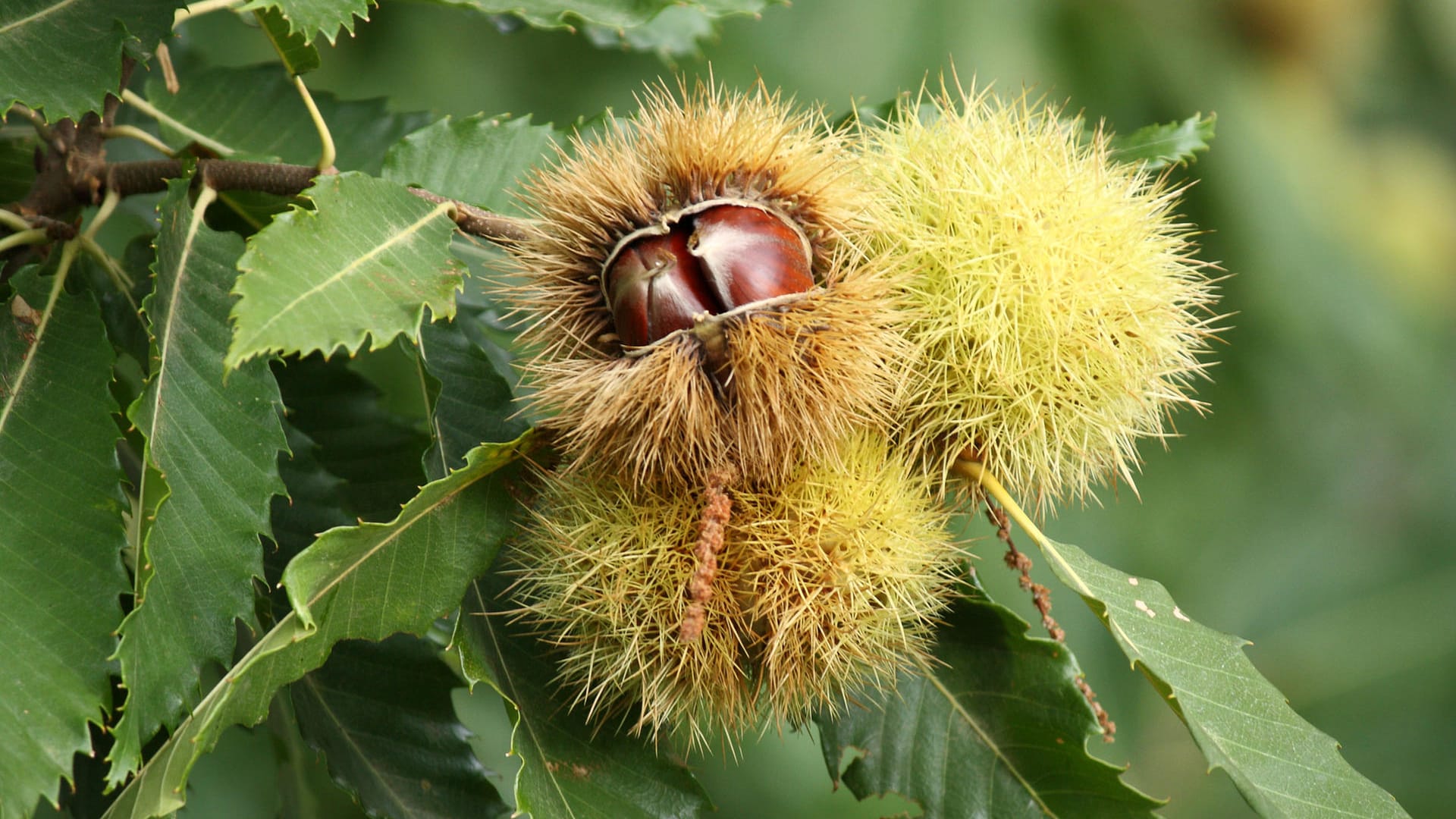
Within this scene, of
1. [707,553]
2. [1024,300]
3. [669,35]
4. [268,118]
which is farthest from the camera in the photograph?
[669,35]

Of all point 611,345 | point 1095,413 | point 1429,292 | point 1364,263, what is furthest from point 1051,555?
point 1429,292

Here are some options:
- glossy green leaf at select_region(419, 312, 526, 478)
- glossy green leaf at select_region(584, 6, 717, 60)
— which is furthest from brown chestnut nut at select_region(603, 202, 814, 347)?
glossy green leaf at select_region(584, 6, 717, 60)

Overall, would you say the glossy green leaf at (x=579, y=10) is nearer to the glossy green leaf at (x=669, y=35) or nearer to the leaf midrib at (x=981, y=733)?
the glossy green leaf at (x=669, y=35)

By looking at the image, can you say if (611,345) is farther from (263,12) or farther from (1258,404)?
(1258,404)

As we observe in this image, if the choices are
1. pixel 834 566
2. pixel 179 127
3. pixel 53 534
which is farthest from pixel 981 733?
pixel 179 127

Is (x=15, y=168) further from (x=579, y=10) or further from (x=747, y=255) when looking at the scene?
(x=747, y=255)

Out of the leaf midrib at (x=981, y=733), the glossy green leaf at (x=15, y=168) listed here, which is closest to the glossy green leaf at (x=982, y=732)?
the leaf midrib at (x=981, y=733)

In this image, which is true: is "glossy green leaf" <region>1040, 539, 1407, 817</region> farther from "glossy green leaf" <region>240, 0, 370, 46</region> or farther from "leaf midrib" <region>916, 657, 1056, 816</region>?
"glossy green leaf" <region>240, 0, 370, 46</region>
